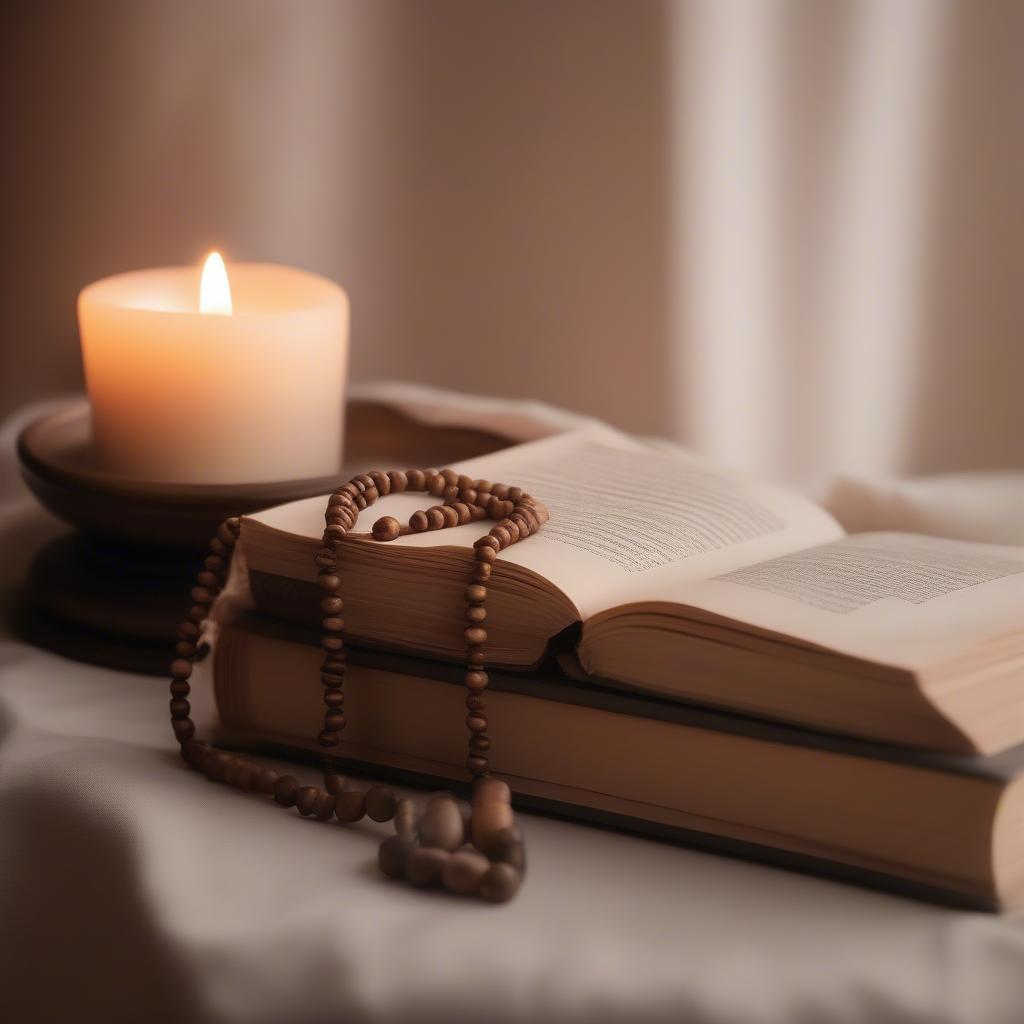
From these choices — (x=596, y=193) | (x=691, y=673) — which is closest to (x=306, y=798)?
(x=691, y=673)

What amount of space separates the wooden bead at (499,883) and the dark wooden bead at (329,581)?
182 millimetres

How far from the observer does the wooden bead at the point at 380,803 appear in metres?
0.74

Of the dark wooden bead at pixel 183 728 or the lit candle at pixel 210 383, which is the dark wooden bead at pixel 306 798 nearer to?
the dark wooden bead at pixel 183 728

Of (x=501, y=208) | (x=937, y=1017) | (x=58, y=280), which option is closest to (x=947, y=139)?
(x=501, y=208)

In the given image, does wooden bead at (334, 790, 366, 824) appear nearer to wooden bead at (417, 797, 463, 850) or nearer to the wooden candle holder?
wooden bead at (417, 797, 463, 850)

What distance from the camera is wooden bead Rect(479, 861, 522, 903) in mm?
657

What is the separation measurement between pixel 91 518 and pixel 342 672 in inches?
10.5

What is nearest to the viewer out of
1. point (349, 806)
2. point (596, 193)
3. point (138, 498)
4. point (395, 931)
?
point (395, 931)

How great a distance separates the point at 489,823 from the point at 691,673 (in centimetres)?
12

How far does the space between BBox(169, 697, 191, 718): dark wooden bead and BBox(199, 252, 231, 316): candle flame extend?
1.02ft

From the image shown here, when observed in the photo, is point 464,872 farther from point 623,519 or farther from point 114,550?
point 114,550

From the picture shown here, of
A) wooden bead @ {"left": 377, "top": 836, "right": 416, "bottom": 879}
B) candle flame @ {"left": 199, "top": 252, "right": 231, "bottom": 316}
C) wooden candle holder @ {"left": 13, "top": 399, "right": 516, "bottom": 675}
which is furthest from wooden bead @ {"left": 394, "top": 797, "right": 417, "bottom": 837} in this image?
candle flame @ {"left": 199, "top": 252, "right": 231, "bottom": 316}

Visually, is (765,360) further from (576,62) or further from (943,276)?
(576,62)

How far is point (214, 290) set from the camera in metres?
1.01
